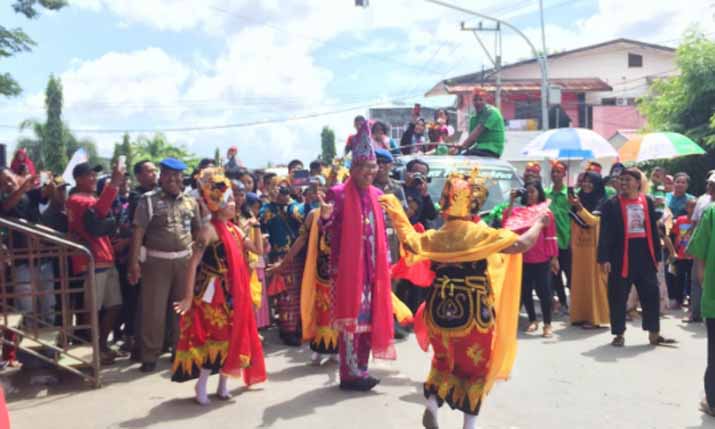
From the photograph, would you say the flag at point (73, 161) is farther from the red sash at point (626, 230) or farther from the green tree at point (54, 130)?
the green tree at point (54, 130)

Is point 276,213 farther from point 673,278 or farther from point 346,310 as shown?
point 673,278

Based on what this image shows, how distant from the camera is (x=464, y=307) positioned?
4.98m

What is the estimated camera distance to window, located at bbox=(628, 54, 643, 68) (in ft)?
152

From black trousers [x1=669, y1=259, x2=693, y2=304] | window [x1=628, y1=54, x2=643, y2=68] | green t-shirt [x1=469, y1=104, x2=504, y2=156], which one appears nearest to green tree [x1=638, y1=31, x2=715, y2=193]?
black trousers [x1=669, y1=259, x2=693, y2=304]

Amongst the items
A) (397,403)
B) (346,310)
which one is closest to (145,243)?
(346,310)

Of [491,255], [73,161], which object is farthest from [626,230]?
[73,161]

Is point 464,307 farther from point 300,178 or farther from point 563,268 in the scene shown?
point 300,178

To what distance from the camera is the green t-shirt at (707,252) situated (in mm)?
5566

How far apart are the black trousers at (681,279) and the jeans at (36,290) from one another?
8393mm

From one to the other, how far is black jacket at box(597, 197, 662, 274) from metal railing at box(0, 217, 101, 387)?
5.39 meters

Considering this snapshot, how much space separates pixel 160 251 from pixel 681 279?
7525mm

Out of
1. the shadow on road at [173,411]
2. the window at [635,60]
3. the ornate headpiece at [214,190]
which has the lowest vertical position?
the shadow on road at [173,411]

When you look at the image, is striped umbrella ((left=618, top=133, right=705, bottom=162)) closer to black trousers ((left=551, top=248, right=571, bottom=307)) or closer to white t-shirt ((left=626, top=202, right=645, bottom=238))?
black trousers ((left=551, top=248, right=571, bottom=307))

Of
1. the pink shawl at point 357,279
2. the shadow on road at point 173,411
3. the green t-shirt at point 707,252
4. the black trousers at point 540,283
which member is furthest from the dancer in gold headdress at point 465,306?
the black trousers at point 540,283
